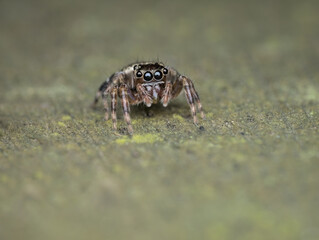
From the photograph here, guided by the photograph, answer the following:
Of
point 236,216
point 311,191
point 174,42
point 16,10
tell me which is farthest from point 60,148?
point 16,10

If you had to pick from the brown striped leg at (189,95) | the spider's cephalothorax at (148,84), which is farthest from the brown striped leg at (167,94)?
the brown striped leg at (189,95)

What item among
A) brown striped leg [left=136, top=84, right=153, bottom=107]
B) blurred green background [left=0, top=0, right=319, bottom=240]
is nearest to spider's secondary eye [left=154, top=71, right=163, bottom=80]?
brown striped leg [left=136, top=84, right=153, bottom=107]

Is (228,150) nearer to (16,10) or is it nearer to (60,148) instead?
(60,148)

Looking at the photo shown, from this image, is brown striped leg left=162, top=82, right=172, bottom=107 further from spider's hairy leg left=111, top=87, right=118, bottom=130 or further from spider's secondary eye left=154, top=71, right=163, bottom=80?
spider's hairy leg left=111, top=87, right=118, bottom=130

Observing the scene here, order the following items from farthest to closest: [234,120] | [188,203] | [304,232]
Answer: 1. [234,120]
2. [188,203]
3. [304,232]

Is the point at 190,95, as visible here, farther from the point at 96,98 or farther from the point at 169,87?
the point at 96,98

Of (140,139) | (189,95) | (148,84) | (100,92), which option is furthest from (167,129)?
(100,92)
